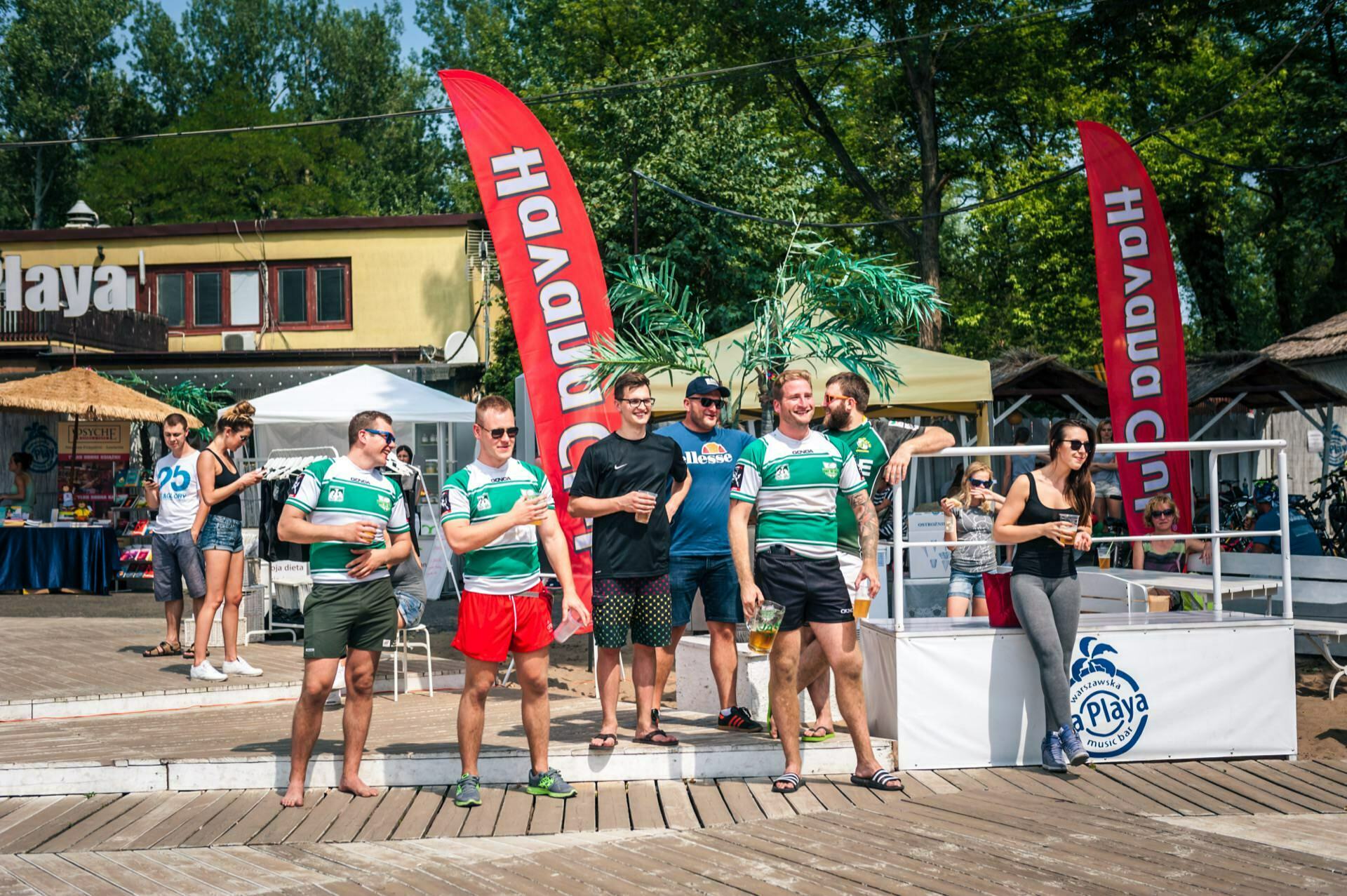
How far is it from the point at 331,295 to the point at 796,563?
2272cm

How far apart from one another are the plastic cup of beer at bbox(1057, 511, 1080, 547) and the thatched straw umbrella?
502 inches

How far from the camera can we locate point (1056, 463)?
6.85 metres

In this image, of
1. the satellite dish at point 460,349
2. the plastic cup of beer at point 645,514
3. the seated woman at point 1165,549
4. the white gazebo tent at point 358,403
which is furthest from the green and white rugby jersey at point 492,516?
the satellite dish at point 460,349

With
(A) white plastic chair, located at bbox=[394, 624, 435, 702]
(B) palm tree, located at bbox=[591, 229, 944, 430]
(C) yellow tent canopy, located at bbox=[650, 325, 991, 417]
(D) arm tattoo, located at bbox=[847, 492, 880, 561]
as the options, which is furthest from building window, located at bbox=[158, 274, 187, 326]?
(D) arm tattoo, located at bbox=[847, 492, 880, 561]

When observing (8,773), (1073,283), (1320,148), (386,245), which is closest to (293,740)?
(8,773)

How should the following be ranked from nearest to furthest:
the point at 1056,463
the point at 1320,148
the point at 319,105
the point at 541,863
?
1. the point at 541,863
2. the point at 1056,463
3. the point at 1320,148
4. the point at 319,105

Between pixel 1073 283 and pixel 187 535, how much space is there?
92.0 feet

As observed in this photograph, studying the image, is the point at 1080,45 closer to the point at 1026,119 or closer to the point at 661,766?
the point at 661,766

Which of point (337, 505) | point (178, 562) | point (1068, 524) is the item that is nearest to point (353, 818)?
point (337, 505)

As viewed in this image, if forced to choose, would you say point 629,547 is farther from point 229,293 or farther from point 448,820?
point 229,293

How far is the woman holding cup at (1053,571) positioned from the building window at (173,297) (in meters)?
24.5

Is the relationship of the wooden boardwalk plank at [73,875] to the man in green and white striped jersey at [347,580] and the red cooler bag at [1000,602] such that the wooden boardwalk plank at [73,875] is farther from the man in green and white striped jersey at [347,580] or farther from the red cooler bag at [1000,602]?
the red cooler bag at [1000,602]

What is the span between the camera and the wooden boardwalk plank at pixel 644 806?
18.9 feet

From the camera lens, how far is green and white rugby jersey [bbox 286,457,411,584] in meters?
6.05
